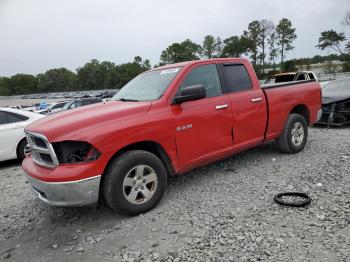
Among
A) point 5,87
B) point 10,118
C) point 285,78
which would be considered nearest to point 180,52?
point 285,78

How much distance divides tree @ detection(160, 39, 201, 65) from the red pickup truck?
7769 cm

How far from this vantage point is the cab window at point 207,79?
4645mm

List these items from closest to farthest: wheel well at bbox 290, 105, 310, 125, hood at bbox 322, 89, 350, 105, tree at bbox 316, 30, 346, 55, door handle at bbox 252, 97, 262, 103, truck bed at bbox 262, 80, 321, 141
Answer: door handle at bbox 252, 97, 262, 103
truck bed at bbox 262, 80, 321, 141
wheel well at bbox 290, 105, 310, 125
hood at bbox 322, 89, 350, 105
tree at bbox 316, 30, 346, 55

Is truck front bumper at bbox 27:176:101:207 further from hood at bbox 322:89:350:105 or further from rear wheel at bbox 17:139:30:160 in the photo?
hood at bbox 322:89:350:105

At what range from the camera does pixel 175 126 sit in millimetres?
4203

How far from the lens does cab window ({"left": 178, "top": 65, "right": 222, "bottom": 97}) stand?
464 centimetres

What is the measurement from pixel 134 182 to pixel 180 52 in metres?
81.8

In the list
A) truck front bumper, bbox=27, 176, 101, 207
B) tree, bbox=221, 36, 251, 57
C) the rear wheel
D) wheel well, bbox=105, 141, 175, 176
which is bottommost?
the rear wheel

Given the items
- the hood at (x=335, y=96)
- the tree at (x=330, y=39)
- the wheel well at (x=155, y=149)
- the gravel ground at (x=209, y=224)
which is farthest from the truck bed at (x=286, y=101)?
A: the tree at (x=330, y=39)

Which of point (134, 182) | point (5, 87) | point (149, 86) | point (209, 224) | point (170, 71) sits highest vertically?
point (5, 87)

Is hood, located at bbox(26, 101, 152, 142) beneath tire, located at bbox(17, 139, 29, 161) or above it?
above

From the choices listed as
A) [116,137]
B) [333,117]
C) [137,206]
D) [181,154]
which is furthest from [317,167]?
[333,117]

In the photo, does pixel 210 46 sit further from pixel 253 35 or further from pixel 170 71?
pixel 170 71

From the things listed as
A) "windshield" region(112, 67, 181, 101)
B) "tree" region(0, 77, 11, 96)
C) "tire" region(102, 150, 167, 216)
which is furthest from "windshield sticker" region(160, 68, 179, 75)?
"tree" region(0, 77, 11, 96)
